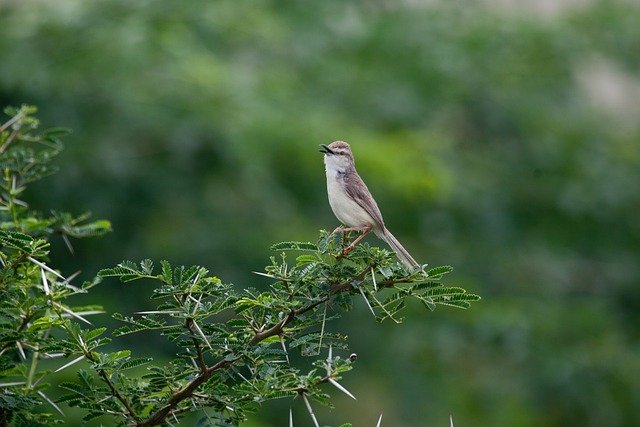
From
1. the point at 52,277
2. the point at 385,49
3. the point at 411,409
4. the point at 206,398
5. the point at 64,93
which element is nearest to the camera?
the point at 206,398

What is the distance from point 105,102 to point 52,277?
6.11m

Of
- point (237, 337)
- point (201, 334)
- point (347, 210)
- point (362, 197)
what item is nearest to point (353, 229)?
point (347, 210)

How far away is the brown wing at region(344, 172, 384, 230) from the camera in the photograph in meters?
4.99

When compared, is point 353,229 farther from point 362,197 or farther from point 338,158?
point 338,158

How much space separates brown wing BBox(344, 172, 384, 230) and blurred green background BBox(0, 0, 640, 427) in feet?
11.7

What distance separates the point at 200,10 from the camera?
1120cm

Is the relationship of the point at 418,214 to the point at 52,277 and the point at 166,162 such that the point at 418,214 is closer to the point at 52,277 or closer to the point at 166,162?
the point at 166,162

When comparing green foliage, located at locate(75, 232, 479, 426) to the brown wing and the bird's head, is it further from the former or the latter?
the bird's head

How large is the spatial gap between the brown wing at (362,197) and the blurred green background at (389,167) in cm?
358

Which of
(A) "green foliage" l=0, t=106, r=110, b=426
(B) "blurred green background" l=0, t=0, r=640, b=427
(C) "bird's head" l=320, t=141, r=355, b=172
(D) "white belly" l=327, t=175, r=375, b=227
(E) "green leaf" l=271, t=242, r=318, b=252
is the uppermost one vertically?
(B) "blurred green background" l=0, t=0, r=640, b=427

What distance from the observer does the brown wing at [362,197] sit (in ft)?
16.4

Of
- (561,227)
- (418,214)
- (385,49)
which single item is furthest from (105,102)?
(561,227)

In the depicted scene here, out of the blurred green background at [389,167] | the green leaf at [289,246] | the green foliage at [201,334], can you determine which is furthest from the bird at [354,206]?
the blurred green background at [389,167]

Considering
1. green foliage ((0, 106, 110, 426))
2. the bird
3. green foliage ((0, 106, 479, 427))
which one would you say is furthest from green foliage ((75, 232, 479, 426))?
the bird
